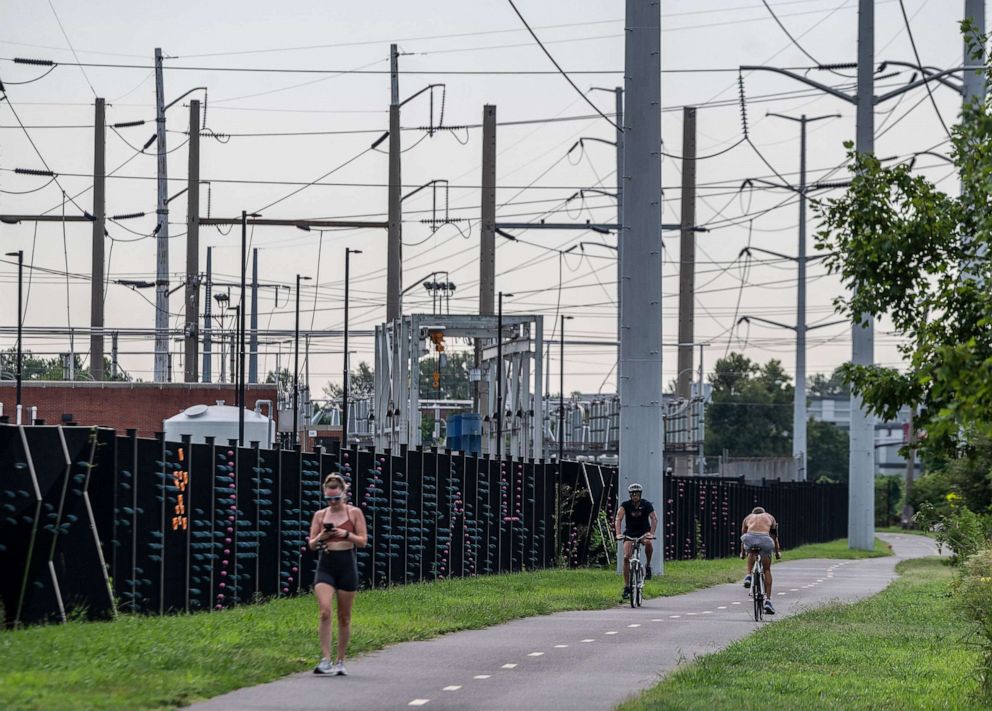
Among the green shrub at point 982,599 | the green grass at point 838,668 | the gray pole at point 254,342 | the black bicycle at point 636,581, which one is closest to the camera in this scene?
the green grass at point 838,668

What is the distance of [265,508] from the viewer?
2350 cm

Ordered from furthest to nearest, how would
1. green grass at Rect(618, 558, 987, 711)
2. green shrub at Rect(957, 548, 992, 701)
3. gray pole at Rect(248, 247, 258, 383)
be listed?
1. gray pole at Rect(248, 247, 258, 383)
2. green shrub at Rect(957, 548, 992, 701)
3. green grass at Rect(618, 558, 987, 711)

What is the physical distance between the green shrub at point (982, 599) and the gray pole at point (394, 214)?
127 feet

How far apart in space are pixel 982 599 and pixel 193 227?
52640 millimetres

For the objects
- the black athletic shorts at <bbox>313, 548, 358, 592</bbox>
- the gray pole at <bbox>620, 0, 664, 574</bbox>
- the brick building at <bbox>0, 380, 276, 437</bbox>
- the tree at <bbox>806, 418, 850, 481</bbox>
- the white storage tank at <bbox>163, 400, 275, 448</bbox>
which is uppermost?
the gray pole at <bbox>620, 0, 664, 574</bbox>

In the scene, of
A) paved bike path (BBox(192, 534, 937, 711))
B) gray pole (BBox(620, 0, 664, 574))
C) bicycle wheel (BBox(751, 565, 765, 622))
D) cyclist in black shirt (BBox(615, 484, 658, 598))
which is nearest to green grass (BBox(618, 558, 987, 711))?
paved bike path (BBox(192, 534, 937, 711))

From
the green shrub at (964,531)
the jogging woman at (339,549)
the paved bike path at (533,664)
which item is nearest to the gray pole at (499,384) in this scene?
the green shrub at (964,531)

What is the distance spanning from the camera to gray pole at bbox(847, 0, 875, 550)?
141 feet

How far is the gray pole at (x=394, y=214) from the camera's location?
57.3 metres

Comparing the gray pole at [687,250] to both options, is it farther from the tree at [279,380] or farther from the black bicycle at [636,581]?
the black bicycle at [636,581]

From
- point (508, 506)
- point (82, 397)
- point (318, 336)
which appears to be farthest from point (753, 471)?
point (508, 506)

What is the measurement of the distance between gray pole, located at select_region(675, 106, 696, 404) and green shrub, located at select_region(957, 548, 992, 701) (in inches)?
1855

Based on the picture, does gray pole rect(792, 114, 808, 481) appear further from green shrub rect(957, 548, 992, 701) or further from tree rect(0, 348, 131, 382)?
green shrub rect(957, 548, 992, 701)

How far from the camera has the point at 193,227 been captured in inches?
2596
